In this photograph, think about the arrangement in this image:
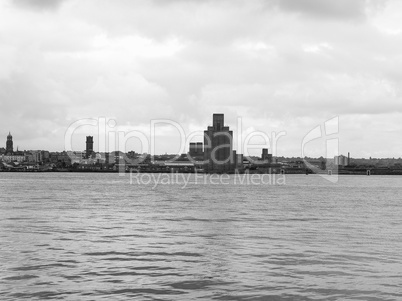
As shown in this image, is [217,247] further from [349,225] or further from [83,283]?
[349,225]

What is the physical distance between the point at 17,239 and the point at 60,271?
9.74 meters

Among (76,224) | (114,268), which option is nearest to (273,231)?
(76,224)

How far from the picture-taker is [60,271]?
22344mm

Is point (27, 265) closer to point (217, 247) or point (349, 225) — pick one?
point (217, 247)

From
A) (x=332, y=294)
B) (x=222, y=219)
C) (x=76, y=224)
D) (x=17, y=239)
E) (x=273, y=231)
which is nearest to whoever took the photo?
(x=332, y=294)

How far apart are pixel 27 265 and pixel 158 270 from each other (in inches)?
203

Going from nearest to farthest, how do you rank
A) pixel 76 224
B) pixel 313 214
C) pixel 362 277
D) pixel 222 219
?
1. pixel 362 277
2. pixel 76 224
3. pixel 222 219
4. pixel 313 214

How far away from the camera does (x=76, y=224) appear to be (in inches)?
1585

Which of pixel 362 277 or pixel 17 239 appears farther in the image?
pixel 17 239

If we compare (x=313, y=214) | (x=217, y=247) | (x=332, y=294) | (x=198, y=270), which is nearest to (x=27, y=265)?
(x=198, y=270)

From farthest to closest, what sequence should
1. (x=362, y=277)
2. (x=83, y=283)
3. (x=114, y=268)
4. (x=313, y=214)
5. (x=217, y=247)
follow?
1. (x=313, y=214)
2. (x=217, y=247)
3. (x=114, y=268)
4. (x=362, y=277)
5. (x=83, y=283)

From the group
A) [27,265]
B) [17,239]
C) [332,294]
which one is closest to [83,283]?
[27,265]

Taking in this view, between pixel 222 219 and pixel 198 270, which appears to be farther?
pixel 222 219

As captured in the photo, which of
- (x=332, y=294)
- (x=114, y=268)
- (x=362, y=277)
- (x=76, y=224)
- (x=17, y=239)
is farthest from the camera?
(x=76, y=224)
